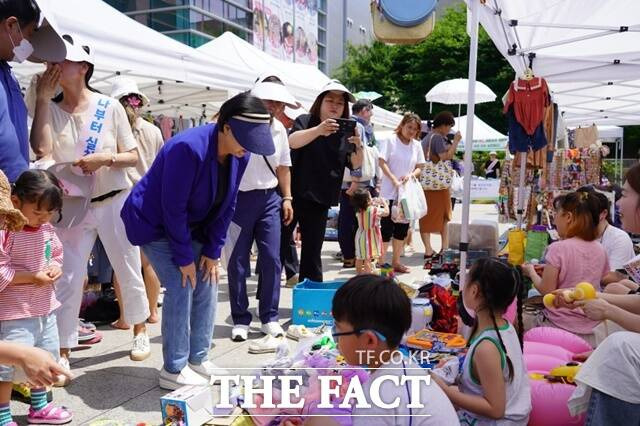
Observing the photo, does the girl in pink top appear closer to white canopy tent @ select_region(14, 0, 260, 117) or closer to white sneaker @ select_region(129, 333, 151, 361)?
white sneaker @ select_region(129, 333, 151, 361)

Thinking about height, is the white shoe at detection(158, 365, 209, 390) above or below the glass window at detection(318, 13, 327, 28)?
below

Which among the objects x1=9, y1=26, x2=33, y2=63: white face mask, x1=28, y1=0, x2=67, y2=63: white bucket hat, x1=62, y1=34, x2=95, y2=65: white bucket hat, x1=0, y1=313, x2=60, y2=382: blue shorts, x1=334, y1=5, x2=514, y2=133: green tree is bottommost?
x1=0, y1=313, x2=60, y2=382: blue shorts

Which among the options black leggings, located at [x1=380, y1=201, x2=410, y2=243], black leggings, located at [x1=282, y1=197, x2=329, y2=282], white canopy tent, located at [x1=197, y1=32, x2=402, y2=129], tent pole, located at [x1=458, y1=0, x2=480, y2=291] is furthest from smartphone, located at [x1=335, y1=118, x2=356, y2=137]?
white canopy tent, located at [x1=197, y1=32, x2=402, y2=129]

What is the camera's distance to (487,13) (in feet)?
15.2

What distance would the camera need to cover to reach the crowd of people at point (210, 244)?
2.18m

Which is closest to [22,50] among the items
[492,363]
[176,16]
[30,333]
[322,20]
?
[30,333]

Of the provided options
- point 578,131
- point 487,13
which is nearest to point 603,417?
point 487,13

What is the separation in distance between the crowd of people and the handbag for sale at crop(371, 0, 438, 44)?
568 mm

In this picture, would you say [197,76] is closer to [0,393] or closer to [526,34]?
[526,34]

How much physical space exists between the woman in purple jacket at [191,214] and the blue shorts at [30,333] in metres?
0.55

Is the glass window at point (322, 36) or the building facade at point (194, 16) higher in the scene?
the glass window at point (322, 36)

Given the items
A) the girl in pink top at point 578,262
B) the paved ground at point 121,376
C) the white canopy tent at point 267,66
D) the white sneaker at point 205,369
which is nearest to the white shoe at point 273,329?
the paved ground at point 121,376

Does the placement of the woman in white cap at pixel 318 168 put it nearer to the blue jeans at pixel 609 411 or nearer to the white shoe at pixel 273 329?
the white shoe at pixel 273 329

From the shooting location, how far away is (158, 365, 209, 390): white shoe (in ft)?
10.3
